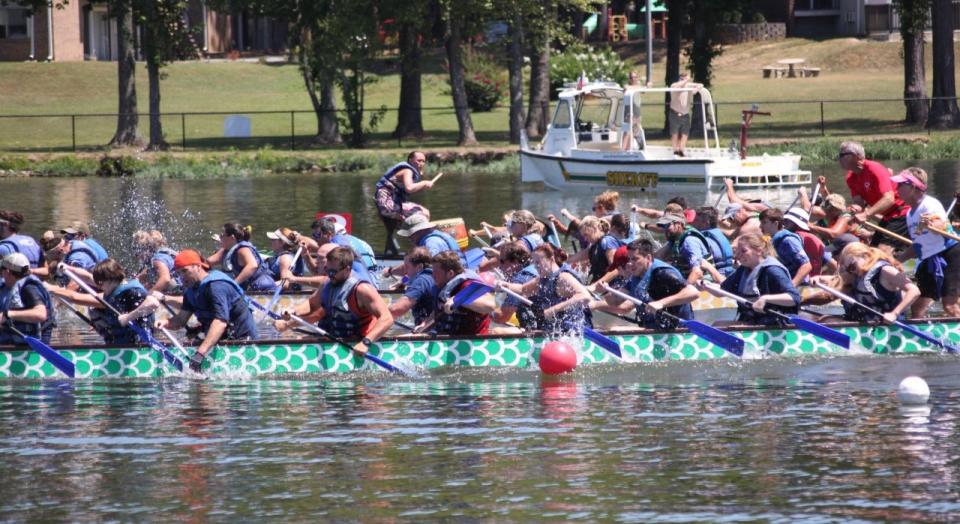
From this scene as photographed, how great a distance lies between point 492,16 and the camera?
46.3m

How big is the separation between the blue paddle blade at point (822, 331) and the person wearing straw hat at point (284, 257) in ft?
21.8

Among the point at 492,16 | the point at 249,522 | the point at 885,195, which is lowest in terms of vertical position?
the point at 249,522

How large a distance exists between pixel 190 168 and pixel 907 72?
74.6ft

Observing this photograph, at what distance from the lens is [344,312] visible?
15734 mm

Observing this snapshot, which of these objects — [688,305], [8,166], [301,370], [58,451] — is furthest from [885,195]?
[8,166]

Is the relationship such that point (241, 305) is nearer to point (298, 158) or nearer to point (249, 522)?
point (249, 522)

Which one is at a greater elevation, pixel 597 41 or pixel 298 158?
pixel 597 41

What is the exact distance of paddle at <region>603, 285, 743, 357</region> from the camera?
52.5ft

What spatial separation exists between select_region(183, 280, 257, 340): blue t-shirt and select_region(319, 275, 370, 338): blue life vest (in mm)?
784

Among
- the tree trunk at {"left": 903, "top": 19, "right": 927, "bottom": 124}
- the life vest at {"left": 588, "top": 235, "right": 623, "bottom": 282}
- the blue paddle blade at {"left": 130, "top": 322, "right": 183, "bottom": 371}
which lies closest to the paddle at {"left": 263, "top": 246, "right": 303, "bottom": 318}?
the blue paddle blade at {"left": 130, "top": 322, "right": 183, "bottom": 371}

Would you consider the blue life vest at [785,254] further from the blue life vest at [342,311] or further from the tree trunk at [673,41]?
the tree trunk at [673,41]

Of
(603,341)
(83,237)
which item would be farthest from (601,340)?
(83,237)

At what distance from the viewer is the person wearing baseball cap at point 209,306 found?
15.3m

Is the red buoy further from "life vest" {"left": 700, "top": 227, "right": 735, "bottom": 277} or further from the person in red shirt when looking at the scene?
the person in red shirt
